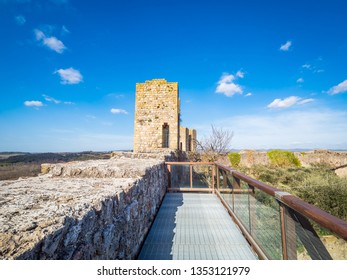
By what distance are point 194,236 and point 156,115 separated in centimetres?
866

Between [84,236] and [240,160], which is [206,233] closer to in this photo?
[84,236]

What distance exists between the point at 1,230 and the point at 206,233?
276 centimetres

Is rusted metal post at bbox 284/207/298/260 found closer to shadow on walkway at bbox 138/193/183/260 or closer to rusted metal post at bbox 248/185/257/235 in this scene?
rusted metal post at bbox 248/185/257/235

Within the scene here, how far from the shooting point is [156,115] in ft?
36.1

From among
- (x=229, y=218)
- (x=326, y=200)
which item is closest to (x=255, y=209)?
(x=229, y=218)

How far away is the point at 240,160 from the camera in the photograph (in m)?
20.3

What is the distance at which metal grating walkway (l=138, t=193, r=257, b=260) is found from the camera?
244cm

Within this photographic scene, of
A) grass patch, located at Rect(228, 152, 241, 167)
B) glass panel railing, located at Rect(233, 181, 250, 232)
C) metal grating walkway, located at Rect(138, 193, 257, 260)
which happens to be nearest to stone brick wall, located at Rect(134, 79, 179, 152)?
metal grating walkway, located at Rect(138, 193, 257, 260)

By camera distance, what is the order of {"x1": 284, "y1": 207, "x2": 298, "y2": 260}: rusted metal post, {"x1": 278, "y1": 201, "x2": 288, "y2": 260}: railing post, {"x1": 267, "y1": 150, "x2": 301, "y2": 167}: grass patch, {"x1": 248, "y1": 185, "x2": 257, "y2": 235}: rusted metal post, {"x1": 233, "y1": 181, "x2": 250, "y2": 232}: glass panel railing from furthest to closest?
{"x1": 267, "y1": 150, "x2": 301, "y2": 167}: grass patch < {"x1": 233, "y1": 181, "x2": 250, "y2": 232}: glass panel railing < {"x1": 248, "y1": 185, "x2": 257, "y2": 235}: rusted metal post < {"x1": 278, "y1": 201, "x2": 288, "y2": 260}: railing post < {"x1": 284, "y1": 207, "x2": 298, "y2": 260}: rusted metal post

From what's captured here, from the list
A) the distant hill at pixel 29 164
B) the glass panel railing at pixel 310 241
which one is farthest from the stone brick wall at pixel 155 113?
the glass panel railing at pixel 310 241

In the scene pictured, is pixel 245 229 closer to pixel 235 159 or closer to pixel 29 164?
pixel 29 164

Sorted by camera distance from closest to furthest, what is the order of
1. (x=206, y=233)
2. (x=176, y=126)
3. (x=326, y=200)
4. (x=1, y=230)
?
(x=1, y=230), (x=206, y=233), (x=326, y=200), (x=176, y=126)

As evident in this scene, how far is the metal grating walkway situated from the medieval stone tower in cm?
665

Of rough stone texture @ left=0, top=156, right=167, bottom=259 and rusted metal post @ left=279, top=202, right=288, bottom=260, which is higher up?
rough stone texture @ left=0, top=156, right=167, bottom=259
